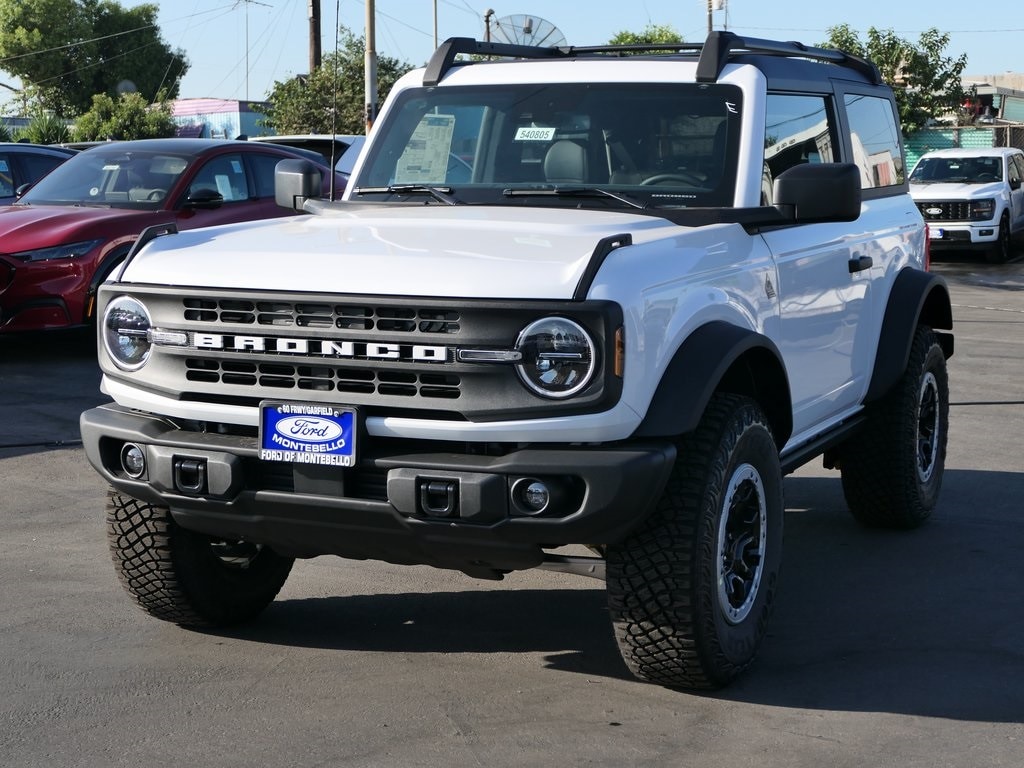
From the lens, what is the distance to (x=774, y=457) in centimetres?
460

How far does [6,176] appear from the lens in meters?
14.1

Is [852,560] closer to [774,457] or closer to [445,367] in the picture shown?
[774,457]

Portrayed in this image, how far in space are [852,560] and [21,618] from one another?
325 cm

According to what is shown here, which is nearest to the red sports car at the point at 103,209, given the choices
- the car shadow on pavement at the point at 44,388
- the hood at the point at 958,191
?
the car shadow on pavement at the point at 44,388

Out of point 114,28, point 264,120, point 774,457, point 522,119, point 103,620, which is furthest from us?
point 114,28

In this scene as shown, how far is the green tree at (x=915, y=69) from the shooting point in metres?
36.2

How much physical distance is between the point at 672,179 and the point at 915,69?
109 feet

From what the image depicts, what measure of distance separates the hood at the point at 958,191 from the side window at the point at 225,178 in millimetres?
13549

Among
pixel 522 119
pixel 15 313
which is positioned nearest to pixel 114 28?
pixel 15 313

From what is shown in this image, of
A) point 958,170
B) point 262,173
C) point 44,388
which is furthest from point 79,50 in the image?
point 44,388

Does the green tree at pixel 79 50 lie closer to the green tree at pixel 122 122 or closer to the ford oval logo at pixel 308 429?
the green tree at pixel 122 122

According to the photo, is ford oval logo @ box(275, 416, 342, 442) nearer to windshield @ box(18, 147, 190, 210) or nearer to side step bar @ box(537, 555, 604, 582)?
side step bar @ box(537, 555, 604, 582)

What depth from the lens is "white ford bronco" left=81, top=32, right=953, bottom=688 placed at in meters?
3.88

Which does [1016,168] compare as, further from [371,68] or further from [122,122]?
[122,122]
